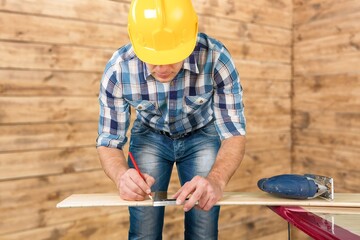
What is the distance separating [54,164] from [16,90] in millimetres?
416

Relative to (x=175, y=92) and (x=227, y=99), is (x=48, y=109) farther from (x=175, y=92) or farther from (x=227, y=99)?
(x=227, y=99)

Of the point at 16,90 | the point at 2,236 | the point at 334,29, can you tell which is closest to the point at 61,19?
the point at 16,90

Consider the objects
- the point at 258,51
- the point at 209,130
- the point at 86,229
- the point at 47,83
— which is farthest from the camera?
the point at 258,51

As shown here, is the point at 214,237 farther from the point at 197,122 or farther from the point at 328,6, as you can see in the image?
the point at 328,6

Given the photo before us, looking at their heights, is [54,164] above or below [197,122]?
below

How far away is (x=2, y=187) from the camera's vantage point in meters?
1.80

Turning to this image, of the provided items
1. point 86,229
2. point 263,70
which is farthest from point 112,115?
point 263,70

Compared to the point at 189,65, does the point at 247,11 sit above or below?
above

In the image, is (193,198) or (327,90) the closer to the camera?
(193,198)

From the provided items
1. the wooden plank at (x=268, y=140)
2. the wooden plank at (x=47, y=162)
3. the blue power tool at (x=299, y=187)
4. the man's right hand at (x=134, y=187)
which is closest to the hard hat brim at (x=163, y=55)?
the man's right hand at (x=134, y=187)

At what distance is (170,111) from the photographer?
145 cm

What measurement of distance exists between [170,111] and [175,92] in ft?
0.26

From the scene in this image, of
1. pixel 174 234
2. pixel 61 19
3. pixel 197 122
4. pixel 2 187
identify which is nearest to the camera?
pixel 197 122

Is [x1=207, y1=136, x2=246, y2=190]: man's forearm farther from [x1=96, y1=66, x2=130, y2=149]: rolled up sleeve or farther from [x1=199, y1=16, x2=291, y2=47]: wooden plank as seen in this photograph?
[x1=199, y1=16, x2=291, y2=47]: wooden plank
